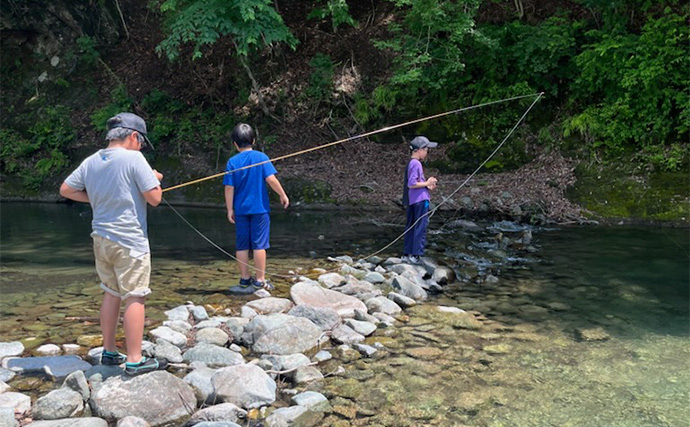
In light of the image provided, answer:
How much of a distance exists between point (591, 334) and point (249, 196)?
362 centimetres

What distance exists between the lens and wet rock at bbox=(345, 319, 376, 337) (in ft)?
16.6

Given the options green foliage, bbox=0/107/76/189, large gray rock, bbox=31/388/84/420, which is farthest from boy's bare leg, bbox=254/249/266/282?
green foliage, bbox=0/107/76/189

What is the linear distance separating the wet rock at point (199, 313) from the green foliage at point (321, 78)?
11435 mm

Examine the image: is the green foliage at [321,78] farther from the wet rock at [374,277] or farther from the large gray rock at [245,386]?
the large gray rock at [245,386]

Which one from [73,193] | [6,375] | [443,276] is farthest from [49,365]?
[443,276]

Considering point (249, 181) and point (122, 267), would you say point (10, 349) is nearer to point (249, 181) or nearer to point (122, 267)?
point (122, 267)

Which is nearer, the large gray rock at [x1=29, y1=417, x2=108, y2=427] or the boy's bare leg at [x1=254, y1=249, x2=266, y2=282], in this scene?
the large gray rock at [x1=29, y1=417, x2=108, y2=427]

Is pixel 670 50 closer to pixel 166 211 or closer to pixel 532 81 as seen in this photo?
pixel 532 81

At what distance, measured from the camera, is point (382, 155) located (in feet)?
48.4

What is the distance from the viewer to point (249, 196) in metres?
6.16

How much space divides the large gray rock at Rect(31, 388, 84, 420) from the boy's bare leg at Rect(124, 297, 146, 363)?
45 centimetres

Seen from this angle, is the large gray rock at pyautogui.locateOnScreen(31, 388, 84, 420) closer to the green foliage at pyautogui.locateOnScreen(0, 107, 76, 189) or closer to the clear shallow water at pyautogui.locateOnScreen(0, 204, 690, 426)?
the clear shallow water at pyautogui.locateOnScreen(0, 204, 690, 426)

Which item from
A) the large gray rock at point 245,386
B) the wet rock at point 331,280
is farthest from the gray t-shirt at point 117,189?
the wet rock at point 331,280

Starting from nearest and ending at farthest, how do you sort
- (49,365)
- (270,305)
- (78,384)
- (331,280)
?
(78,384)
(49,365)
(270,305)
(331,280)
